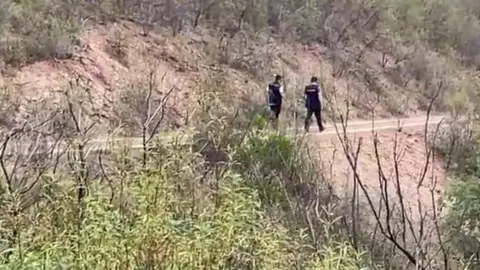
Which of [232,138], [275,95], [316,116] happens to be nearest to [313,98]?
[316,116]

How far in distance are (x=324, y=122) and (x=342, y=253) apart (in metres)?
16.4

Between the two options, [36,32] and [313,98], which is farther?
[313,98]

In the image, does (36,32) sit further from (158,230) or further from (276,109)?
(158,230)

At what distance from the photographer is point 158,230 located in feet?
21.6

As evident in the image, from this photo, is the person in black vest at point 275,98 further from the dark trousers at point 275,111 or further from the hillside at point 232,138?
the hillside at point 232,138

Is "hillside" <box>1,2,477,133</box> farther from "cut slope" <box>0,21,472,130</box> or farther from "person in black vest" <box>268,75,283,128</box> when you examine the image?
"person in black vest" <box>268,75,283,128</box>

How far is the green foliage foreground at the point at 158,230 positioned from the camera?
641cm

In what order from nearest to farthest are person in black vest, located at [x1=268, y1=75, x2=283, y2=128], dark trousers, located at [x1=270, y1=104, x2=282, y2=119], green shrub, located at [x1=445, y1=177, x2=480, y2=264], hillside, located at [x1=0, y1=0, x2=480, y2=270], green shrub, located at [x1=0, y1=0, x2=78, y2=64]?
hillside, located at [x1=0, y1=0, x2=480, y2=270]
green shrub, located at [x1=445, y1=177, x2=480, y2=264]
green shrub, located at [x1=0, y1=0, x2=78, y2=64]
dark trousers, located at [x1=270, y1=104, x2=282, y2=119]
person in black vest, located at [x1=268, y1=75, x2=283, y2=128]

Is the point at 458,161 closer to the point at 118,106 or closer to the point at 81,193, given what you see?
the point at 118,106

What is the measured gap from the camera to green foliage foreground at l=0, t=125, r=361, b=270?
641 cm

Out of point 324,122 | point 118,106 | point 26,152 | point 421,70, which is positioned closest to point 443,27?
point 421,70

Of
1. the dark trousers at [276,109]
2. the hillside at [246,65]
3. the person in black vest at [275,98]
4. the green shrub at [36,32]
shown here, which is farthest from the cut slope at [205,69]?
the dark trousers at [276,109]

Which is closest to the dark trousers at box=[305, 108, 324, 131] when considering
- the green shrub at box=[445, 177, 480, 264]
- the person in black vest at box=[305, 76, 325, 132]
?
the person in black vest at box=[305, 76, 325, 132]

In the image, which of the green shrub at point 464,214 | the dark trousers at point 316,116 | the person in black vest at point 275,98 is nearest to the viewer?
the green shrub at point 464,214
